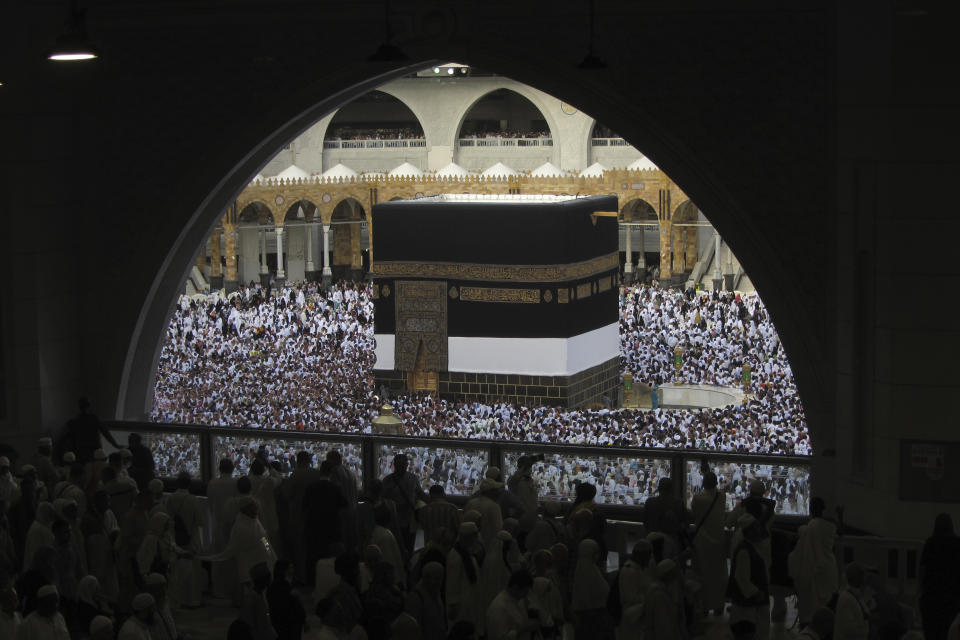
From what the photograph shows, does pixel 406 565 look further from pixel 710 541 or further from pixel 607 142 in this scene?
pixel 607 142

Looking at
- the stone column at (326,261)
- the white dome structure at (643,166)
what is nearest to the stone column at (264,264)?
the stone column at (326,261)

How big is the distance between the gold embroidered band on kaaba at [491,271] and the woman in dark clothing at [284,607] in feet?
45.4

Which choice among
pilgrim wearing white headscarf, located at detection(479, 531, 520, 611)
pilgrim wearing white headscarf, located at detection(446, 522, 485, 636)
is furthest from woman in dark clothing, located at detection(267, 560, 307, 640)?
pilgrim wearing white headscarf, located at detection(479, 531, 520, 611)

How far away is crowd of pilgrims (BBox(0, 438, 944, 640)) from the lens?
15.2ft

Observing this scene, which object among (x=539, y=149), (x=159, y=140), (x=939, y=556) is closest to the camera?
(x=939, y=556)

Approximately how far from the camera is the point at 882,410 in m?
6.50

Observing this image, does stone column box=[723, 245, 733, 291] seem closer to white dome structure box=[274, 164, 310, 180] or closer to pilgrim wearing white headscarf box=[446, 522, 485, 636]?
white dome structure box=[274, 164, 310, 180]

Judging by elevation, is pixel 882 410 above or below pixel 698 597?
above

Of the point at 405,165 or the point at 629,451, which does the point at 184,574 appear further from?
the point at 405,165

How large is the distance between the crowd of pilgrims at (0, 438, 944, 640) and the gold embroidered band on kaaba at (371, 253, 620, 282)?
1172cm

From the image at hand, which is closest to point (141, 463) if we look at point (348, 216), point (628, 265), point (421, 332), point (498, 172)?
point (421, 332)

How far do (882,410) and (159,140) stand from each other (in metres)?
4.48

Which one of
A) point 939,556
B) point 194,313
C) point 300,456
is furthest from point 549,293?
point 939,556

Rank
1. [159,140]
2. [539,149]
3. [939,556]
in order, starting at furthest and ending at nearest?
[539,149], [159,140], [939,556]
